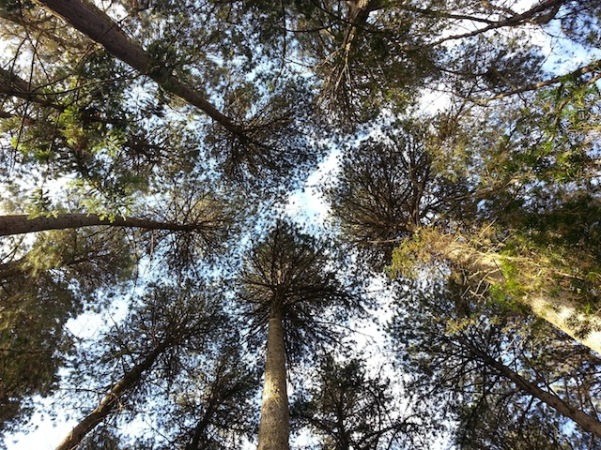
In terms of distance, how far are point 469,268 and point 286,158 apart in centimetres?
491

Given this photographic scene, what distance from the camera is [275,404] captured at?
5715mm

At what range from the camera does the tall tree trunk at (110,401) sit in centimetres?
647

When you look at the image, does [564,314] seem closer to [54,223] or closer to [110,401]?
[54,223]

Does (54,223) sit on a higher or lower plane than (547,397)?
higher

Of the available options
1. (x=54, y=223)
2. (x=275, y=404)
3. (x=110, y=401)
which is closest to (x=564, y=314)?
(x=275, y=404)

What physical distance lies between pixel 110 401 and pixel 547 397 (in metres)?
8.00

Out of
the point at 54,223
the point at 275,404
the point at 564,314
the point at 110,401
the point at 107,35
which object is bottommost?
the point at 275,404

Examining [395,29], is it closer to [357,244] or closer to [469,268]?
[469,268]

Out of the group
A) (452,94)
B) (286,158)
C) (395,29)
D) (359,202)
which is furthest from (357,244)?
(395,29)

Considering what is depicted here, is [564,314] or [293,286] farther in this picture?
[293,286]

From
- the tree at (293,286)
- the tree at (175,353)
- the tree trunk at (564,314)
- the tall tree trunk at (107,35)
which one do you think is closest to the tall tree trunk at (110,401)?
the tree at (175,353)

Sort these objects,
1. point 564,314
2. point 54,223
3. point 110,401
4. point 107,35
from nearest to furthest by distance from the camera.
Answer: point 564,314 → point 107,35 → point 54,223 → point 110,401

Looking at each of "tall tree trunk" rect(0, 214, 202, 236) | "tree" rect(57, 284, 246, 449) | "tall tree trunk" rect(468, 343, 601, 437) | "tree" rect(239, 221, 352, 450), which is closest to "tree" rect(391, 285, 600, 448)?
"tall tree trunk" rect(468, 343, 601, 437)

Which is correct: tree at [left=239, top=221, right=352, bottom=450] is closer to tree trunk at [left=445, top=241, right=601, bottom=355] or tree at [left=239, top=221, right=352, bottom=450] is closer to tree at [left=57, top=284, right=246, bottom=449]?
tree at [left=57, top=284, right=246, bottom=449]
